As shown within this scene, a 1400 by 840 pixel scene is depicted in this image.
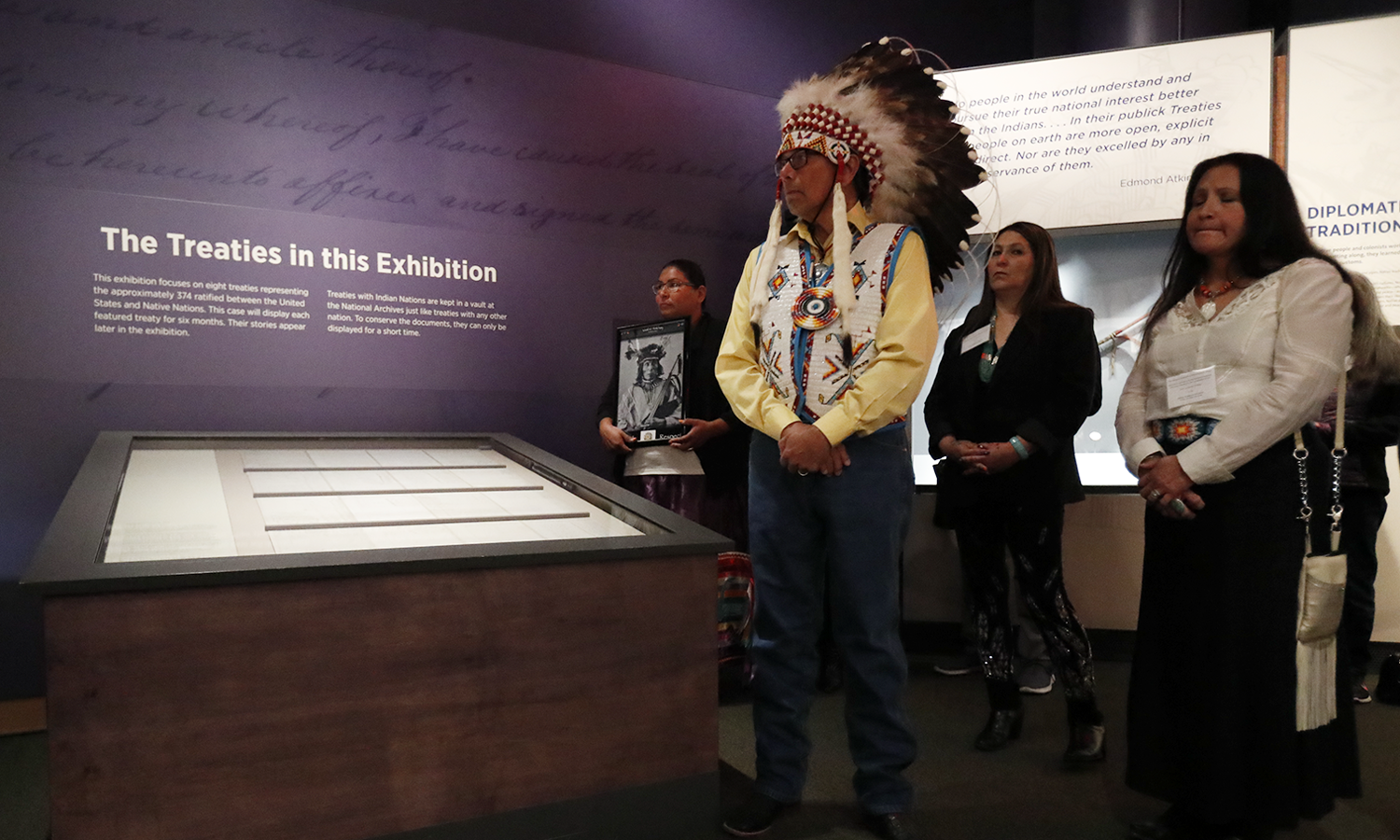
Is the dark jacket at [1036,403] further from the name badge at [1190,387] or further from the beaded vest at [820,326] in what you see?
the beaded vest at [820,326]

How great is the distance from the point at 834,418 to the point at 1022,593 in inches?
44.7

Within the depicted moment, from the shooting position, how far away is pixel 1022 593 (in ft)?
8.54

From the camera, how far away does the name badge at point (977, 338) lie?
2719mm

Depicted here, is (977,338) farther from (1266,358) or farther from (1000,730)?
(1000,730)

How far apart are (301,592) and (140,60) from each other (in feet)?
7.65

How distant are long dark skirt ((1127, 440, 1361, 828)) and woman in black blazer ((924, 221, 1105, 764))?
0.63 m

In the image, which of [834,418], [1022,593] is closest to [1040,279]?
[1022,593]

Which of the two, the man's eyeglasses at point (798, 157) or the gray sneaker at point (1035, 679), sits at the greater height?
the man's eyeglasses at point (798, 157)

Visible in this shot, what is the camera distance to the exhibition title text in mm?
2777

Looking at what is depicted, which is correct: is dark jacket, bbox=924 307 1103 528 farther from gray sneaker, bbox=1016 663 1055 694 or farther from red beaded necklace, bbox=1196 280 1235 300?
gray sneaker, bbox=1016 663 1055 694

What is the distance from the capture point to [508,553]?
150 cm

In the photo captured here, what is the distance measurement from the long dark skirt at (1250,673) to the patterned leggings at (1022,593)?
0.62 metres

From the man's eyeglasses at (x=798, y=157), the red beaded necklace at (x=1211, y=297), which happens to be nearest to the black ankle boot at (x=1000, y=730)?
the red beaded necklace at (x=1211, y=297)

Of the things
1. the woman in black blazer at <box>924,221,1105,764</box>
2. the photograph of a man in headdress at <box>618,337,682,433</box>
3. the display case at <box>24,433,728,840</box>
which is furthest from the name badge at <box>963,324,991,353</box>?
the display case at <box>24,433,728,840</box>
